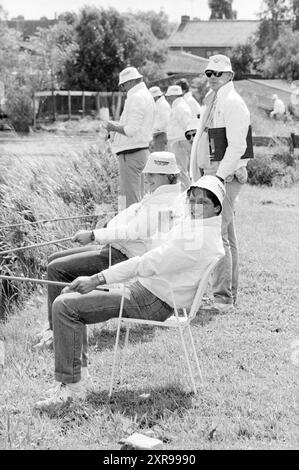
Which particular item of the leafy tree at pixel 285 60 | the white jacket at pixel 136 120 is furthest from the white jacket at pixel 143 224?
the leafy tree at pixel 285 60

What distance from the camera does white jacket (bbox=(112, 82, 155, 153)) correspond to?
27.0ft

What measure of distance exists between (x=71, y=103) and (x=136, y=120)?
33394 mm

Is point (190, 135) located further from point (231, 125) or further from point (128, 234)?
point (128, 234)

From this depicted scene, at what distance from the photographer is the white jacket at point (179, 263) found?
438cm

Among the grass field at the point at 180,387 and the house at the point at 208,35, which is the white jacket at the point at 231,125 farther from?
the house at the point at 208,35

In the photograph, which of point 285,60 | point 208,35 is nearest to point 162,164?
point 285,60

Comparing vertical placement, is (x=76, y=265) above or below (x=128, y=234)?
below

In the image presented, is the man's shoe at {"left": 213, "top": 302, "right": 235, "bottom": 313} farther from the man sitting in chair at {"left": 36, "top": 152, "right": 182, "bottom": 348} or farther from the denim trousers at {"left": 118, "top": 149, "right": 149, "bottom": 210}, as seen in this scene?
the denim trousers at {"left": 118, "top": 149, "right": 149, "bottom": 210}

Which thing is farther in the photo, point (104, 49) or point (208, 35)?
point (208, 35)

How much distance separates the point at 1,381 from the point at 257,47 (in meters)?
52.6

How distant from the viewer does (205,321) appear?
6016 mm

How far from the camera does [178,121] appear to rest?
1166cm

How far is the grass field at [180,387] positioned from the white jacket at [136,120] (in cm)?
230

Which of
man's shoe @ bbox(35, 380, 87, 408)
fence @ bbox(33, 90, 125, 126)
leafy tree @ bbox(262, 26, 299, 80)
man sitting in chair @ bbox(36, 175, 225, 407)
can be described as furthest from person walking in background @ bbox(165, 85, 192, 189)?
leafy tree @ bbox(262, 26, 299, 80)
